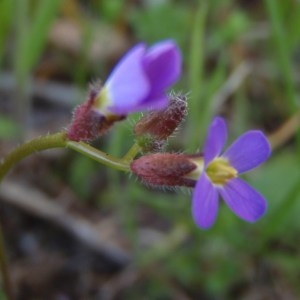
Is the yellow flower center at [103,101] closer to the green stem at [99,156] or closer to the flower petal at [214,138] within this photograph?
the green stem at [99,156]

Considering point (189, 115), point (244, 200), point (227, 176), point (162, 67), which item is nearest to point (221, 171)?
point (227, 176)

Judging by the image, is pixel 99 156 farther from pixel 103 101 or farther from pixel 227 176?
pixel 227 176

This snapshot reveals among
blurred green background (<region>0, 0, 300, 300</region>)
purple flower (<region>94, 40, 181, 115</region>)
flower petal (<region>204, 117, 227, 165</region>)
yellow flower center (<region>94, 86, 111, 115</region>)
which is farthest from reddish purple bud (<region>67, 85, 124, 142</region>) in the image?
blurred green background (<region>0, 0, 300, 300</region>)

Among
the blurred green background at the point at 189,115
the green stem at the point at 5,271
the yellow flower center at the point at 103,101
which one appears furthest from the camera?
the blurred green background at the point at 189,115

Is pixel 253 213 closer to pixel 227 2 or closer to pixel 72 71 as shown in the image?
pixel 72 71

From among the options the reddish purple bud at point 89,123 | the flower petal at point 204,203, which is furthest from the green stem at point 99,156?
the flower petal at point 204,203

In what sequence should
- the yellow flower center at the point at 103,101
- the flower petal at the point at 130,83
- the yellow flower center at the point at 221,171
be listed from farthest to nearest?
the yellow flower center at the point at 221,171, the yellow flower center at the point at 103,101, the flower petal at the point at 130,83

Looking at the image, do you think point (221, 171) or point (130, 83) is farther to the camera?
point (221, 171)

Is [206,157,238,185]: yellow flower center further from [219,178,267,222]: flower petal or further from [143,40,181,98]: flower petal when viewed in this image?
[143,40,181,98]: flower petal
